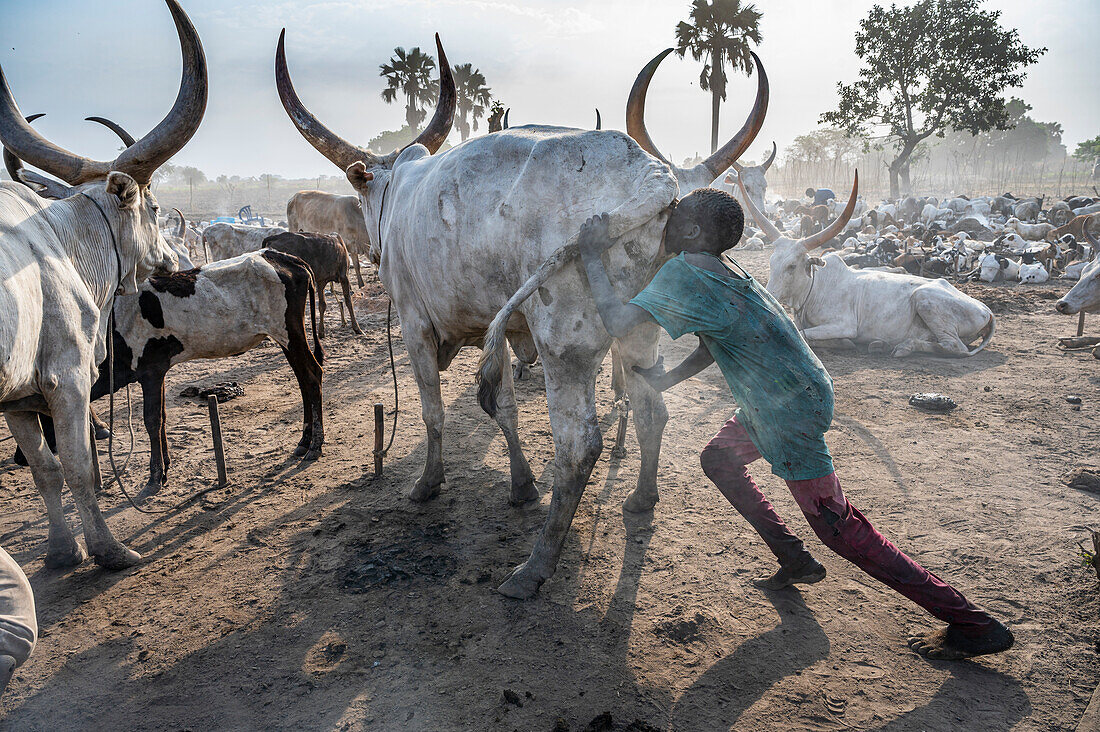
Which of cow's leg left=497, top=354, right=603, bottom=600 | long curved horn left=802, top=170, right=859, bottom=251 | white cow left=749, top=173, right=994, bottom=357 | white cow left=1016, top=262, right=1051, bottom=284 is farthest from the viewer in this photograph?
white cow left=1016, top=262, right=1051, bottom=284

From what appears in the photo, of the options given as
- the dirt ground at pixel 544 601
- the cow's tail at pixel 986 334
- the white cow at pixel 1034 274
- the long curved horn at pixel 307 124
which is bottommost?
the dirt ground at pixel 544 601

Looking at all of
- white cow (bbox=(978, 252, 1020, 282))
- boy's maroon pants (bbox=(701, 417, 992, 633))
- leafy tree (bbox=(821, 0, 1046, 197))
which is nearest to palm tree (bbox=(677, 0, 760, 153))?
leafy tree (bbox=(821, 0, 1046, 197))

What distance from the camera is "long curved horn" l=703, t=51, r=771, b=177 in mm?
4707

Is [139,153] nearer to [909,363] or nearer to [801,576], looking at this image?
[801,576]

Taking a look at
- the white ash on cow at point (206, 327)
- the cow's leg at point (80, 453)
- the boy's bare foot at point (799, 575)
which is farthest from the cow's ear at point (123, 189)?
the boy's bare foot at point (799, 575)

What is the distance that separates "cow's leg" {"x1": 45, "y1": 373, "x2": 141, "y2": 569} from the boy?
262 cm

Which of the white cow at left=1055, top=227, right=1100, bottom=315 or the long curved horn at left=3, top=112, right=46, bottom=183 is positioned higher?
the long curved horn at left=3, top=112, right=46, bottom=183

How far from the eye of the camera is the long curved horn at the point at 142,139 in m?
3.29

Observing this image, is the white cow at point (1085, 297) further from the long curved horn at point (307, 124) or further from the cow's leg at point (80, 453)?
the cow's leg at point (80, 453)

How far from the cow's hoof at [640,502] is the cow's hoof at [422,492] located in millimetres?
1302

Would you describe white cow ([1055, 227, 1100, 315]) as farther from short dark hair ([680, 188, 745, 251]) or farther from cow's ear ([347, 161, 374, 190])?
cow's ear ([347, 161, 374, 190])

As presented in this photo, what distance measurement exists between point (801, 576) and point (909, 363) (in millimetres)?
5107

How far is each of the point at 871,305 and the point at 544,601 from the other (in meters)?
6.24

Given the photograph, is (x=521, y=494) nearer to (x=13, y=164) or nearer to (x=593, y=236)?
(x=593, y=236)
